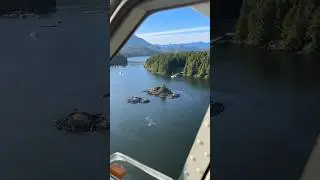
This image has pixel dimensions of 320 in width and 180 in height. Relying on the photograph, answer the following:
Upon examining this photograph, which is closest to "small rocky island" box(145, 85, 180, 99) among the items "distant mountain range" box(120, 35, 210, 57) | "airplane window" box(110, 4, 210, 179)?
"airplane window" box(110, 4, 210, 179)

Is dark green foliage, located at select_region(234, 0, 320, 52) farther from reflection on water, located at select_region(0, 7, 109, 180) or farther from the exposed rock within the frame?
reflection on water, located at select_region(0, 7, 109, 180)

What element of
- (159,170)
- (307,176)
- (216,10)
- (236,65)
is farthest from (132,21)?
(307,176)

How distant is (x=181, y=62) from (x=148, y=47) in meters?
0.26

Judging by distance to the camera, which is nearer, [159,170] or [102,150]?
[102,150]

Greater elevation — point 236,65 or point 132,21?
point 132,21

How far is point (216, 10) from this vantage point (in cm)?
302

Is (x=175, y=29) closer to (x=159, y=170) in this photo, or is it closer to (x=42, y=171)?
(x=159, y=170)

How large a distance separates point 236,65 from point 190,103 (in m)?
0.41

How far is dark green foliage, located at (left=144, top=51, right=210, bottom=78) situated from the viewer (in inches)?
119

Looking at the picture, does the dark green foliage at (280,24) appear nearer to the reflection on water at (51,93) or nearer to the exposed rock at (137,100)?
the exposed rock at (137,100)

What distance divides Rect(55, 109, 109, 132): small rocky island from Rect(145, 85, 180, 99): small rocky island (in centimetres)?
42

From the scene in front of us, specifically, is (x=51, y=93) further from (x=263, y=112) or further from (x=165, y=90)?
(x=263, y=112)

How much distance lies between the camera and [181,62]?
3068 mm

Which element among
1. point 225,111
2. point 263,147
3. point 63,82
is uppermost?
point 63,82
